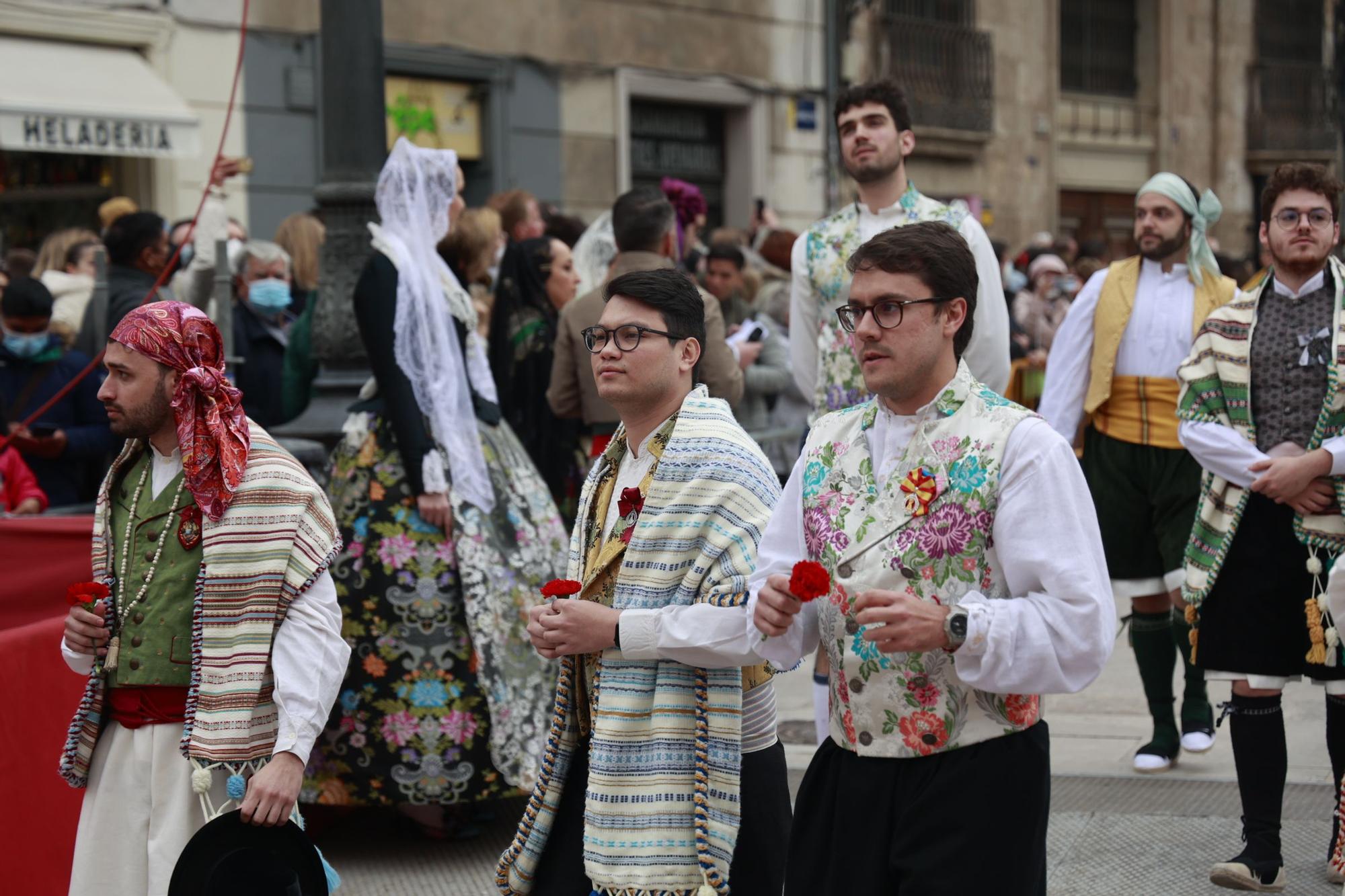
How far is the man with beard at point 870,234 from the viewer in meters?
5.31

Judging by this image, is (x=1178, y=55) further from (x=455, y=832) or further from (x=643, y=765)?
(x=643, y=765)

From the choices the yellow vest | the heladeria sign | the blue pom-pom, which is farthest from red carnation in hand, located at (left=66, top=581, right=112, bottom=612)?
the heladeria sign

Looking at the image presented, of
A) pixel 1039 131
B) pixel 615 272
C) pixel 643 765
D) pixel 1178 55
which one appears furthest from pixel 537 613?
pixel 1178 55

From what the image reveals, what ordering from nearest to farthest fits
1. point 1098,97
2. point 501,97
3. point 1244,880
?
point 1244,880, point 501,97, point 1098,97

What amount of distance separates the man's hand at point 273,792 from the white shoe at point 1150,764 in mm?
3505

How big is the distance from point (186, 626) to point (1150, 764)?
12.1 feet

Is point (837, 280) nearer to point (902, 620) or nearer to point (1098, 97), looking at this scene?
point (902, 620)

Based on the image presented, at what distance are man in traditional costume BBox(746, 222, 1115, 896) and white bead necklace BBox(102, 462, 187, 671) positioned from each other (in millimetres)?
1365

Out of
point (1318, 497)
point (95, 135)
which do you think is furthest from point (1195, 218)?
point (95, 135)

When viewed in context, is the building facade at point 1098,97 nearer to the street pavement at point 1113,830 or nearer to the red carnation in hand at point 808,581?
the street pavement at point 1113,830

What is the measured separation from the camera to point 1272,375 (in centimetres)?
471

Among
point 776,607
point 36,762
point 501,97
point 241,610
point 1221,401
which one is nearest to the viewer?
point 776,607

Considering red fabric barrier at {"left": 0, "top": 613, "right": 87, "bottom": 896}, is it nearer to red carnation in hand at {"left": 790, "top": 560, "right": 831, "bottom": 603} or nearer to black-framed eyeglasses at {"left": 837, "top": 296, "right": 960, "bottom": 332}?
red carnation in hand at {"left": 790, "top": 560, "right": 831, "bottom": 603}

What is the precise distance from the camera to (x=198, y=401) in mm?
3559
